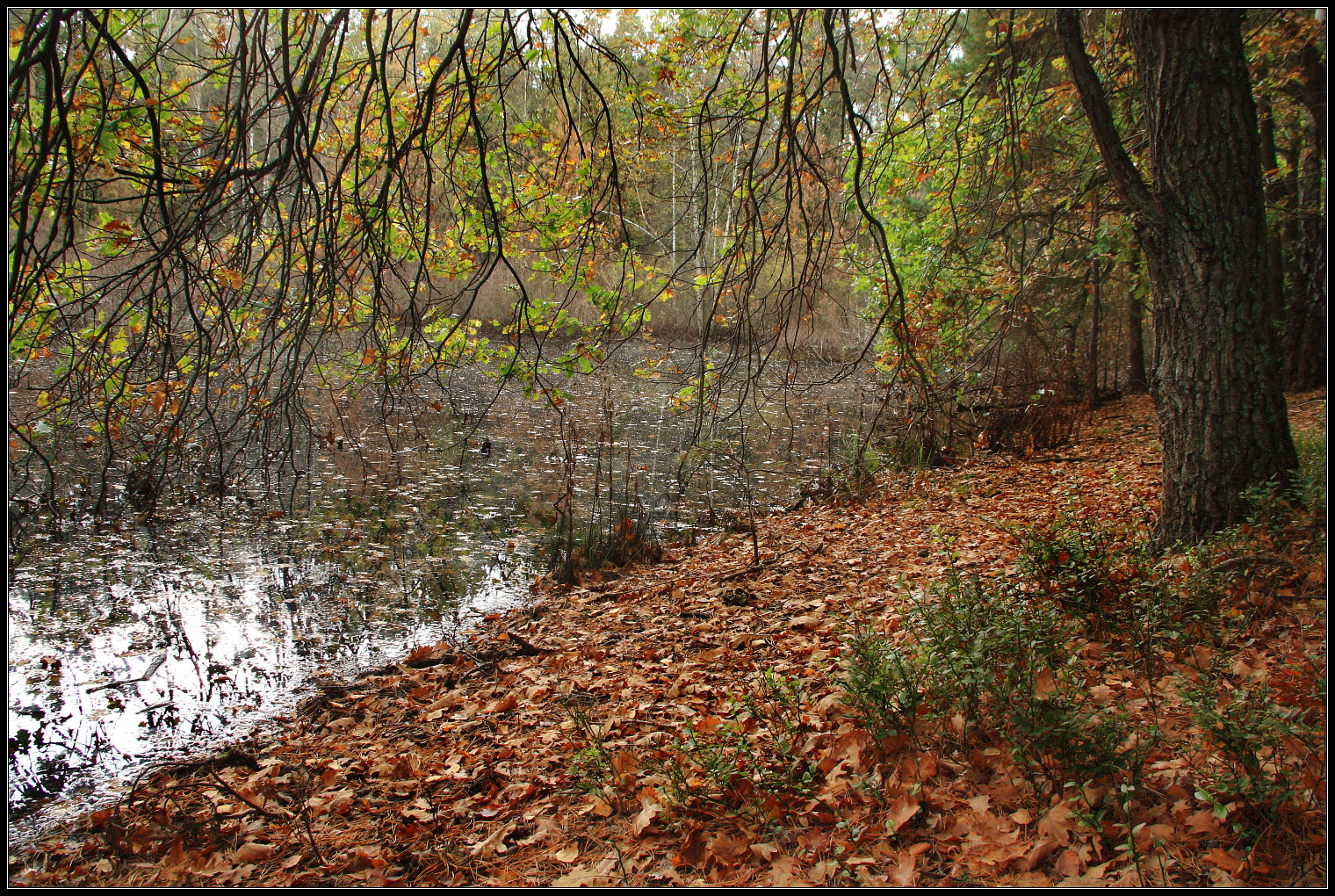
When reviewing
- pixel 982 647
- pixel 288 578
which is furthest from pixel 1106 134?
Result: pixel 288 578

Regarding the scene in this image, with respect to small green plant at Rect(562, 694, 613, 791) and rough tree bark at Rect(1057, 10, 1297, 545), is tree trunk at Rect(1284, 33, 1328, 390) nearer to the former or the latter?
rough tree bark at Rect(1057, 10, 1297, 545)

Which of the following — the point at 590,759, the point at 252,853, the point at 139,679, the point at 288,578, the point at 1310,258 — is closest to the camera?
the point at 252,853

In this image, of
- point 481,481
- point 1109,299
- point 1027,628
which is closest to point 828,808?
point 1027,628

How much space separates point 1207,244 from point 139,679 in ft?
21.9

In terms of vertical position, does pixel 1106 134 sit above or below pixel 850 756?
above

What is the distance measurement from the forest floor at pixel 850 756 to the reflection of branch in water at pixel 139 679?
4.02ft

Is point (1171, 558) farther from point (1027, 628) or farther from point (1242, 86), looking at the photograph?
point (1242, 86)

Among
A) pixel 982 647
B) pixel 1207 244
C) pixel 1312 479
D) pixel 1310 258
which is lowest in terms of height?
pixel 982 647

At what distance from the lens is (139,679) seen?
4668mm

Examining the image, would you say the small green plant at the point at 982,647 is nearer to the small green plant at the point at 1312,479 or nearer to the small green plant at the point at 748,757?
the small green plant at the point at 748,757

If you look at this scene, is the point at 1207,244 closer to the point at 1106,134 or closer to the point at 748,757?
the point at 1106,134

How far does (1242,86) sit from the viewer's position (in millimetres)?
3959

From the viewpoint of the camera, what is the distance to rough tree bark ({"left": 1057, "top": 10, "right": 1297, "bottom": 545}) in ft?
12.9

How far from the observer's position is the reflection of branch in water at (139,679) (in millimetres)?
4566
